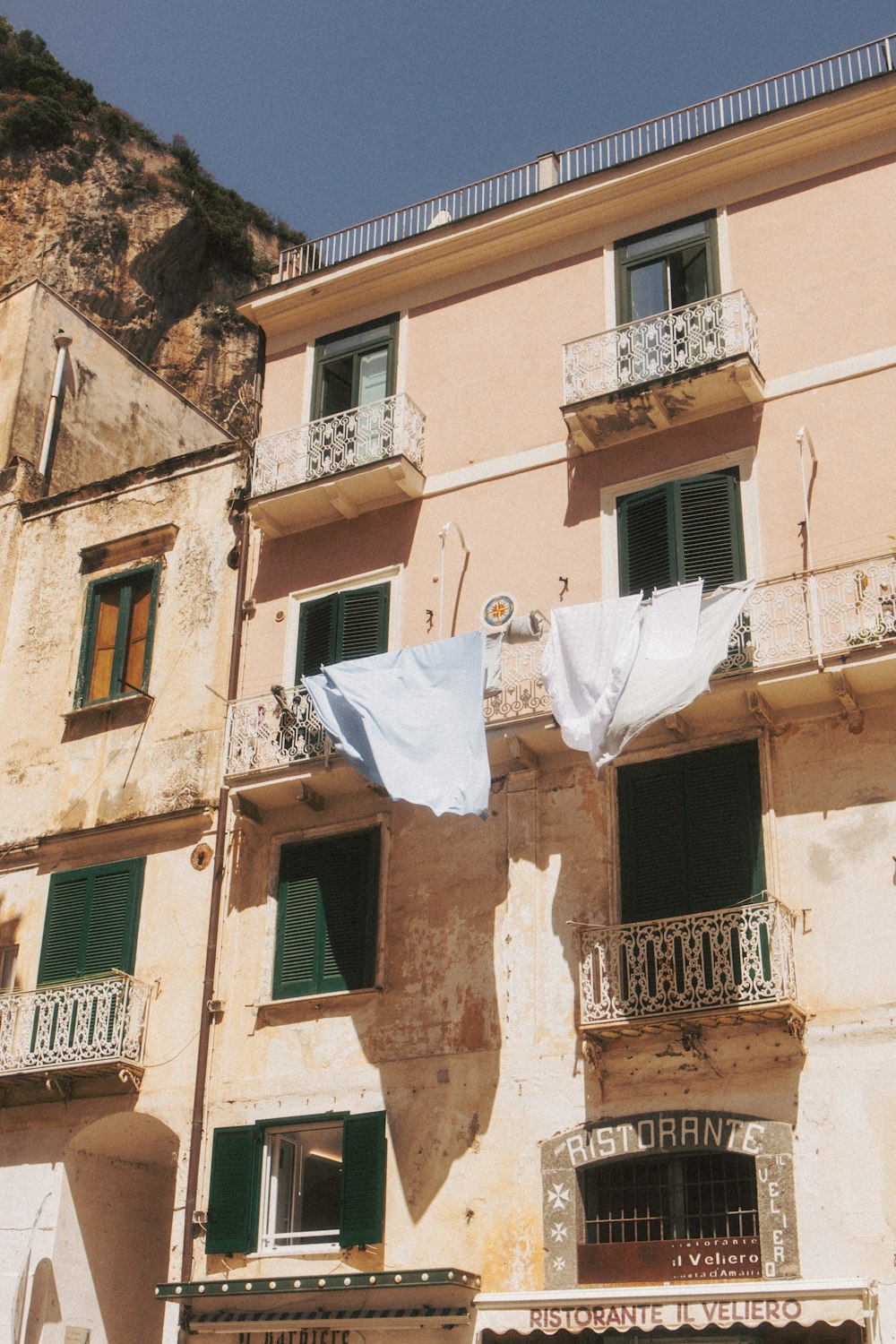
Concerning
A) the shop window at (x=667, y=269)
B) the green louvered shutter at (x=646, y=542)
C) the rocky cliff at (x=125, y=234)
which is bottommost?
the green louvered shutter at (x=646, y=542)

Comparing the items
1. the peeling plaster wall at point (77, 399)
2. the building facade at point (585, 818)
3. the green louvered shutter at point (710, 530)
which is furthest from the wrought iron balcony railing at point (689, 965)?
the peeling plaster wall at point (77, 399)

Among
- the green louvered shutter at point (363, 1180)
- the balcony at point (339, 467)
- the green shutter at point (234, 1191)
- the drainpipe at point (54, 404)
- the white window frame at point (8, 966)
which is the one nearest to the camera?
the green louvered shutter at point (363, 1180)

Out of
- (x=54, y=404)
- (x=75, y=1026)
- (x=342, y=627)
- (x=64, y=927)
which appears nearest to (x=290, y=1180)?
(x=75, y=1026)

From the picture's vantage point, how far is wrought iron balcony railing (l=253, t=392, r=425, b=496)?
62.5 feet

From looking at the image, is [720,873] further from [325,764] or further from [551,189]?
[551,189]

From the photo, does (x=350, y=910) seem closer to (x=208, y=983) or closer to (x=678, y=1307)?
(x=208, y=983)

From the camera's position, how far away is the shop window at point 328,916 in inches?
661

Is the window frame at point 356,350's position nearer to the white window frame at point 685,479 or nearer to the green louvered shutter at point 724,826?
the white window frame at point 685,479

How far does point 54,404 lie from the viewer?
24.2 metres

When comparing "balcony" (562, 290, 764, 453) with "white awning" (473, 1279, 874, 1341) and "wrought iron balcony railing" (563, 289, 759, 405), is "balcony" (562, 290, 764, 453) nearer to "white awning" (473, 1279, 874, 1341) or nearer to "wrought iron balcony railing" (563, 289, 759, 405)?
"wrought iron balcony railing" (563, 289, 759, 405)

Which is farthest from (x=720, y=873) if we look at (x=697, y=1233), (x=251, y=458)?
(x=251, y=458)

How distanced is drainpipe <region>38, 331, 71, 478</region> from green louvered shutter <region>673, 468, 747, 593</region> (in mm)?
10718

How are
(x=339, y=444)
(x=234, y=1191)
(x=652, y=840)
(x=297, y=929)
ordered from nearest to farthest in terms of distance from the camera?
(x=652, y=840), (x=234, y=1191), (x=297, y=929), (x=339, y=444)

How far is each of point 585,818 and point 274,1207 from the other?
5.10m
